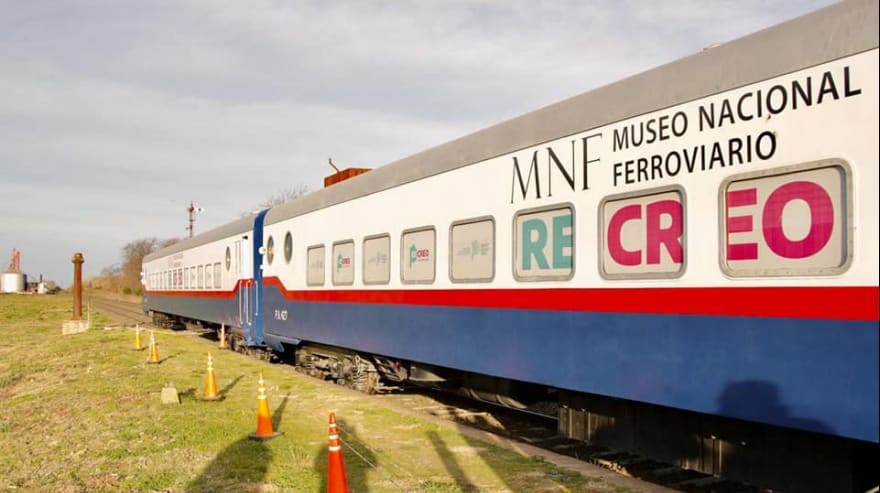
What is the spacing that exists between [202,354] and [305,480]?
14662mm

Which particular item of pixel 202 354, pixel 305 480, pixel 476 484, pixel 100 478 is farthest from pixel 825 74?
pixel 202 354

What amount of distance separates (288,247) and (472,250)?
24.1ft

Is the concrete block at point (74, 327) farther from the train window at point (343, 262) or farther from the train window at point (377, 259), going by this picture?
the train window at point (377, 259)

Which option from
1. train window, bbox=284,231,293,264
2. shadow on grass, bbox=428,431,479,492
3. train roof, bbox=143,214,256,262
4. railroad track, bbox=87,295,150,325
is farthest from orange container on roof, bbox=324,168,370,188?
railroad track, bbox=87,295,150,325

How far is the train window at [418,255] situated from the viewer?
9.62 meters

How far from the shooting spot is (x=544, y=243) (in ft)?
24.6

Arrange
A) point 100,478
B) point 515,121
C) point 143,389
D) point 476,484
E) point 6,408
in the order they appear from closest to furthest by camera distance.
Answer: point 476,484, point 100,478, point 515,121, point 6,408, point 143,389

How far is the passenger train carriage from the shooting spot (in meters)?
4.87

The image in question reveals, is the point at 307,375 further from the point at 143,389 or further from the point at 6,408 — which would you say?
the point at 6,408

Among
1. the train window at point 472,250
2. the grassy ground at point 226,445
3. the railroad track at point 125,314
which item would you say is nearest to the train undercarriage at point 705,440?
the grassy ground at point 226,445

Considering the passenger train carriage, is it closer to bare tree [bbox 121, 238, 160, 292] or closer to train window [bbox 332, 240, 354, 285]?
train window [bbox 332, 240, 354, 285]

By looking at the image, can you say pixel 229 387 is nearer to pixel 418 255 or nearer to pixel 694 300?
pixel 418 255

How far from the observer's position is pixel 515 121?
8.29m

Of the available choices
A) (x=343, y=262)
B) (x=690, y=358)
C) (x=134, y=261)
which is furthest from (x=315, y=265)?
(x=134, y=261)
